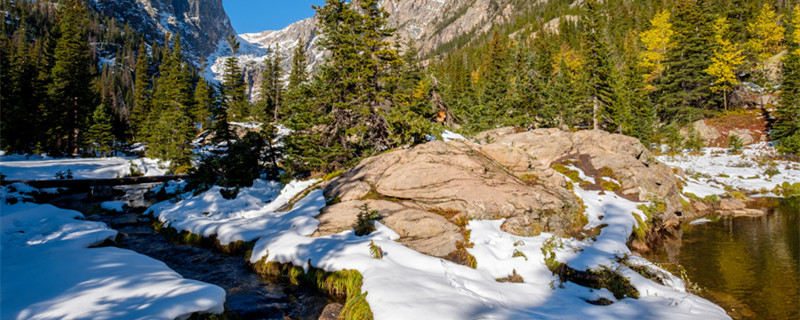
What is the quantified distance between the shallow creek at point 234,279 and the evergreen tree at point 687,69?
49.6 meters

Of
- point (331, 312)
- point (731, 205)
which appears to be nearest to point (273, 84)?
point (331, 312)

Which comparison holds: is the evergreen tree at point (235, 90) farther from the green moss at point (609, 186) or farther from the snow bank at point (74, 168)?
the green moss at point (609, 186)

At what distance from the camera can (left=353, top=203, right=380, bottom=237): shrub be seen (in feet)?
34.3

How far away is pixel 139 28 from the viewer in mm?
189500

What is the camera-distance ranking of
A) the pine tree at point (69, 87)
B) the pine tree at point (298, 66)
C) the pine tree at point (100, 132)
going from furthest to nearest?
the pine tree at point (298, 66) < the pine tree at point (100, 132) < the pine tree at point (69, 87)

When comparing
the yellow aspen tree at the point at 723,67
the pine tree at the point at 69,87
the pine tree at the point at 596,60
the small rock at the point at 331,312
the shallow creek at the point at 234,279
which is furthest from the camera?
the yellow aspen tree at the point at 723,67

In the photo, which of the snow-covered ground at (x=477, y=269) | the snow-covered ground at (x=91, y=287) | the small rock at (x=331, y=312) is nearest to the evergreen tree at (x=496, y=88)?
the snow-covered ground at (x=477, y=269)

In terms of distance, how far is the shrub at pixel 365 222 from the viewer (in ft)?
34.3

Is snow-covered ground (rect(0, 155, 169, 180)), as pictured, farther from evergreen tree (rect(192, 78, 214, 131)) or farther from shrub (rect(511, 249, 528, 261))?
shrub (rect(511, 249, 528, 261))

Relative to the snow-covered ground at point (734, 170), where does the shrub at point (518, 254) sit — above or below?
below

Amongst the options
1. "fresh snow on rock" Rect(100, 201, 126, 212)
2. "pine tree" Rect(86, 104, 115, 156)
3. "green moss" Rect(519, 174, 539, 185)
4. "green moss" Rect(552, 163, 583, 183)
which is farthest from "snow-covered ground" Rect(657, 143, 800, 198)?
"pine tree" Rect(86, 104, 115, 156)

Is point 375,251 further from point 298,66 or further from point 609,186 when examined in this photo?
point 298,66

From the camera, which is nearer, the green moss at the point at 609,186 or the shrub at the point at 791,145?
the green moss at the point at 609,186

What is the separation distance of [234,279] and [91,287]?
12.7 feet
